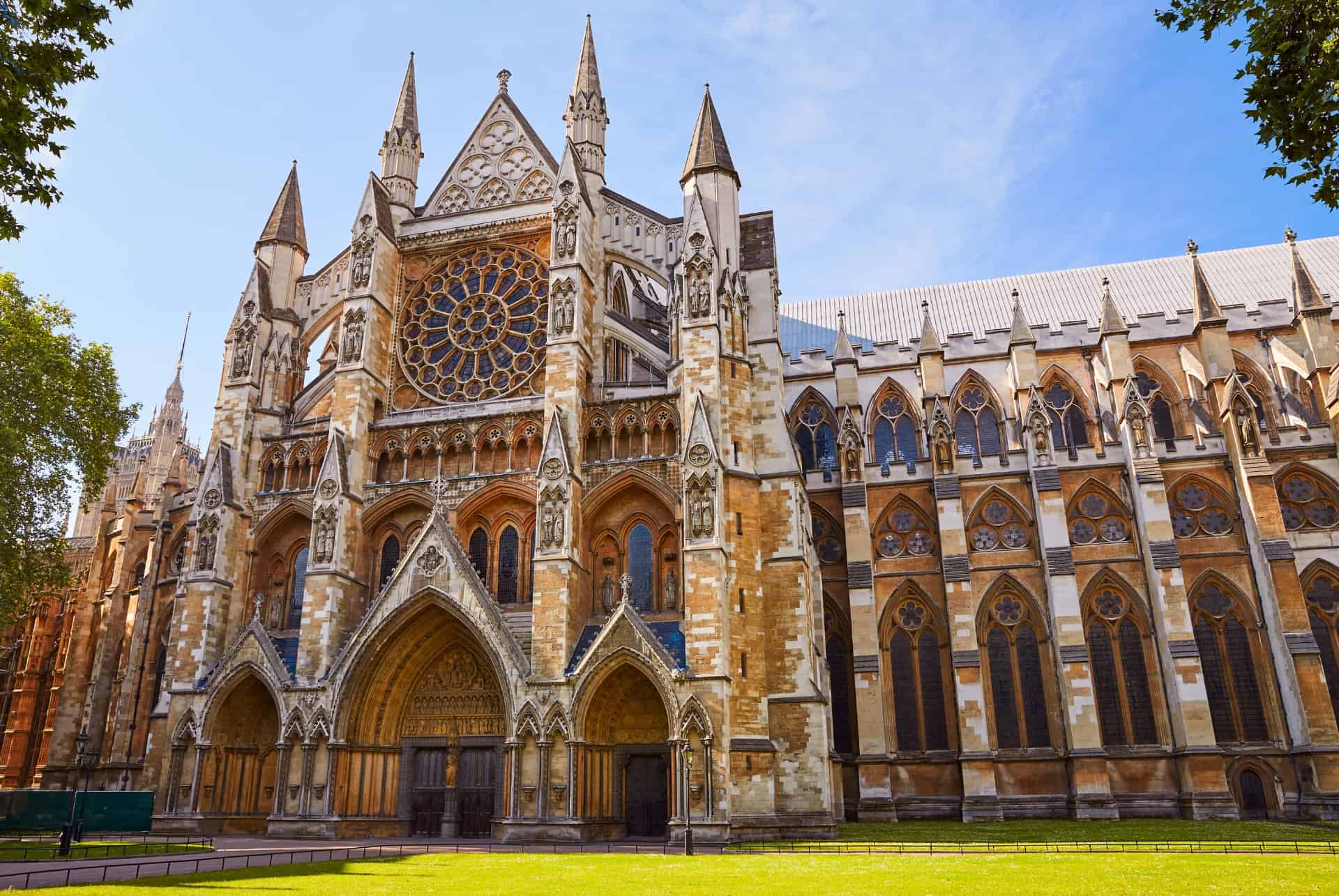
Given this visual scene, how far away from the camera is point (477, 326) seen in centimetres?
3008

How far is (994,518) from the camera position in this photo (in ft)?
109

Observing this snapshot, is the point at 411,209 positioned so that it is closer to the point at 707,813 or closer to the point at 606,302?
the point at 606,302

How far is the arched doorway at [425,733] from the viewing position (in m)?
24.8

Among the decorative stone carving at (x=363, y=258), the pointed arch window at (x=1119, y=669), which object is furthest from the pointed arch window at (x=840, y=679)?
the decorative stone carving at (x=363, y=258)

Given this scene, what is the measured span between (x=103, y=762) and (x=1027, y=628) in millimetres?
31226

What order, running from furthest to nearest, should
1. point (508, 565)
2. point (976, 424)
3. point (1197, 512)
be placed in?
1. point (976, 424)
2. point (1197, 512)
3. point (508, 565)

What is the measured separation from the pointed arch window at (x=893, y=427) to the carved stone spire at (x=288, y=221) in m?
22.1

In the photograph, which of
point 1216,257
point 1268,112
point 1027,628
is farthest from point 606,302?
point 1216,257

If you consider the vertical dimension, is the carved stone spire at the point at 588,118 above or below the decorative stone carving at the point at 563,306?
above

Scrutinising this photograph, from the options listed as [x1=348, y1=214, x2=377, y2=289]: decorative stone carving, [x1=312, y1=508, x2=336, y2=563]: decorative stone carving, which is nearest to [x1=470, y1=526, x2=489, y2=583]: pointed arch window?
[x1=312, y1=508, x2=336, y2=563]: decorative stone carving

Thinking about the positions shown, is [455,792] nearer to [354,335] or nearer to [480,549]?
[480,549]

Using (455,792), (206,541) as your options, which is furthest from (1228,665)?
(206,541)

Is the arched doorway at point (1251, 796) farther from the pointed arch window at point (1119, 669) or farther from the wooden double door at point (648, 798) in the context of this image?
the wooden double door at point (648, 798)

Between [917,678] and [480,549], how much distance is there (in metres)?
15.2
